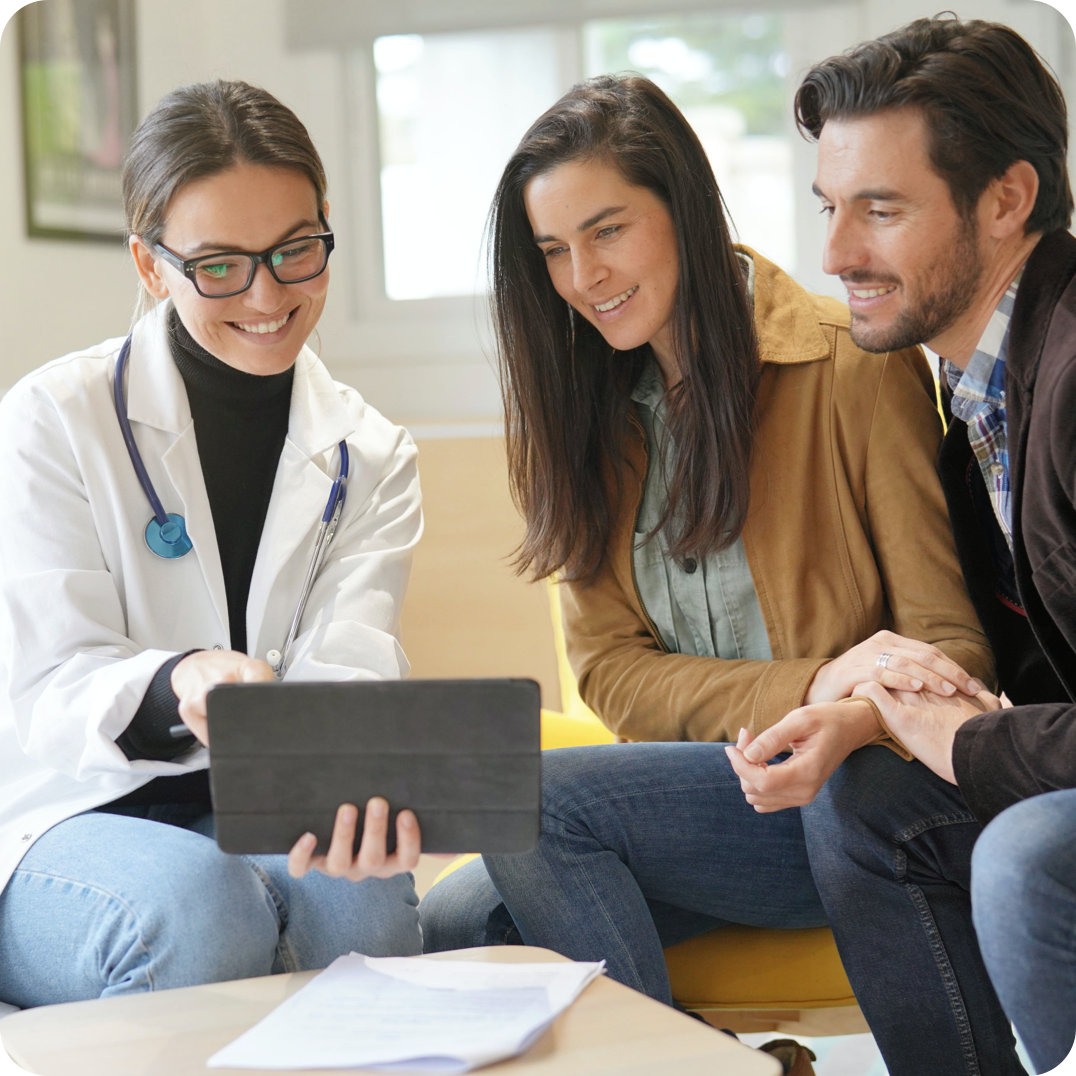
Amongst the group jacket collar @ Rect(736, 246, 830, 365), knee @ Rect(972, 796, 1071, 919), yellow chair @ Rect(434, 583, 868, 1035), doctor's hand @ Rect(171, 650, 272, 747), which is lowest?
yellow chair @ Rect(434, 583, 868, 1035)

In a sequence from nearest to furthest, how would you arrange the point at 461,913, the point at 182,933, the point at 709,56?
the point at 182,933 → the point at 461,913 → the point at 709,56

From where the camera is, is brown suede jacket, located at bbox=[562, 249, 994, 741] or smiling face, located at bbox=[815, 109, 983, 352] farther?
brown suede jacket, located at bbox=[562, 249, 994, 741]

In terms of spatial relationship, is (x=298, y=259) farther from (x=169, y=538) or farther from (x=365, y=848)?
(x=365, y=848)

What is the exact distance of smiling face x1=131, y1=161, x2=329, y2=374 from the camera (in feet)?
4.73

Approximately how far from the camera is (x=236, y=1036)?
973 millimetres

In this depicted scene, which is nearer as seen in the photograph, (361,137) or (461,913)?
(461,913)

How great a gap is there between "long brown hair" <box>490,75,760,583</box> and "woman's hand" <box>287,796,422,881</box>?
2.17 feet

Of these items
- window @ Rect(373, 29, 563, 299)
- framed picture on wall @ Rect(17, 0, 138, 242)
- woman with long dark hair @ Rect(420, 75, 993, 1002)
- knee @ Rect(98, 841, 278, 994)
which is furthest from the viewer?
window @ Rect(373, 29, 563, 299)

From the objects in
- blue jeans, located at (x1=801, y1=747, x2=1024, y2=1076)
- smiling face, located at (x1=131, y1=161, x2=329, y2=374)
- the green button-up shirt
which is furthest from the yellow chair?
smiling face, located at (x1=131, y1=161, x2=329, y2=374)

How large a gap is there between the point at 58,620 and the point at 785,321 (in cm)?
95

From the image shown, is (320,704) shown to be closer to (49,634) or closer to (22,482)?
(49,634)

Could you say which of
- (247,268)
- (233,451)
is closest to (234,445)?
(233,451)

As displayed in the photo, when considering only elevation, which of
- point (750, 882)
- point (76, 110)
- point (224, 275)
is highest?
point (76, 110)

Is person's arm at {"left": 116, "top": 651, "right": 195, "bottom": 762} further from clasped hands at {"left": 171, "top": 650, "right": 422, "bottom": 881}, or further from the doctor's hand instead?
clasped hands at {"left": 171, "top": 650, "right": 422, "bottom": 881}
